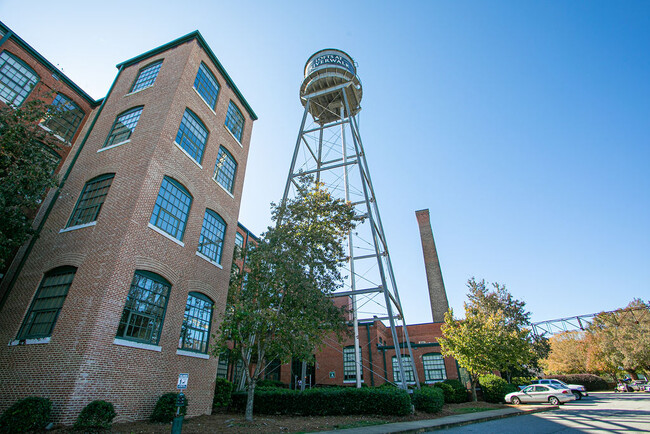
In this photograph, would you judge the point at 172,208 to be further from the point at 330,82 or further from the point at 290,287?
the point at 330,82

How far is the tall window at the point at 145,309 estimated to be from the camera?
32.5ft

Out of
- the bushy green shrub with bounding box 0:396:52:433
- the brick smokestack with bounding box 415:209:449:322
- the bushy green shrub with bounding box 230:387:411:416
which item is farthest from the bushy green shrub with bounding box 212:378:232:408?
the brick smokestack with bounding box 415:209:449:322

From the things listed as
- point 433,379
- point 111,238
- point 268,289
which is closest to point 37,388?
point 111,238

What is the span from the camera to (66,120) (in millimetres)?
15523

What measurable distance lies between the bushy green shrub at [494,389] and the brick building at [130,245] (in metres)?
18.9

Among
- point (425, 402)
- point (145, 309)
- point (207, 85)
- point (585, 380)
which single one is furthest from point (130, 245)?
point (585, 380)

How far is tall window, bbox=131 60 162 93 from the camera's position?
15379mm

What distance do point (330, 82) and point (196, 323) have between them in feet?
50.7

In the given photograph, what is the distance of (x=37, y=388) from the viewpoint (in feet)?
27.6

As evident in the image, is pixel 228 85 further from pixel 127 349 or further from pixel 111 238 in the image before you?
pixel 127 349

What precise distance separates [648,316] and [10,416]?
2100 inches

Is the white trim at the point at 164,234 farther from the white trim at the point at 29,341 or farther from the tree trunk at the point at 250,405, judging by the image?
the tree trunk at the point at 250,405

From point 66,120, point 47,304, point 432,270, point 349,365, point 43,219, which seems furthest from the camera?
point 432,270

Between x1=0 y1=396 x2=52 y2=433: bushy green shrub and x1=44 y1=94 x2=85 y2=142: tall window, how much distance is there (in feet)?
39.2
